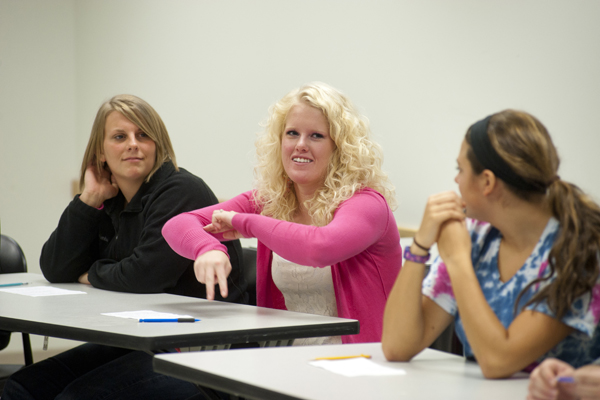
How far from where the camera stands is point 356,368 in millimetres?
1248

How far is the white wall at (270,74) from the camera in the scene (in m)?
2.49

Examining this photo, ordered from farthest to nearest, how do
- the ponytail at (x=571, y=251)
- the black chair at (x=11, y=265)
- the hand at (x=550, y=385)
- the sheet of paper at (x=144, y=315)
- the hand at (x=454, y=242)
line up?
the black chair at (x=11, y=265)
the sheet of paper at (x=144, y=315)
the hand at (x=454, y=242)
the ponytail at (x=571, y=251)
the hand at (x=550, y=385)

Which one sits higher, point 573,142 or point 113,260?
point 573,142

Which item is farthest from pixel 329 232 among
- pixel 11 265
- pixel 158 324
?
pixel 11 265

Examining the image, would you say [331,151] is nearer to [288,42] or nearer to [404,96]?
[404,96]

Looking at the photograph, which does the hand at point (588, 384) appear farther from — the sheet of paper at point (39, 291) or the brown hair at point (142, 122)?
the brown hair at point (142, 122)

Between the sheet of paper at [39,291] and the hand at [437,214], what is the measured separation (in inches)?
54.7

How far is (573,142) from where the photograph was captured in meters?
2.42

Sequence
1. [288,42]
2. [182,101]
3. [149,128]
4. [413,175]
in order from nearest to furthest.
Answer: [149,128] → [413,175] → [288,42] → [182,101]

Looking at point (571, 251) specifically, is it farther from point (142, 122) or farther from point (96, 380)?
point (142, 122)

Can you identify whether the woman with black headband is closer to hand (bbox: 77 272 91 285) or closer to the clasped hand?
the clasped hand

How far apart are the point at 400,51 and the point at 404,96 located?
21 centimetres

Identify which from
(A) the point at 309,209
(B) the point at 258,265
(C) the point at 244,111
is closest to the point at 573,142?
(A) the point at 309,209

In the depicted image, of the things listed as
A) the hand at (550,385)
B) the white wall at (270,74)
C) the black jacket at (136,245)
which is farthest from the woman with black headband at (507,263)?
the white wall at (270,74)
